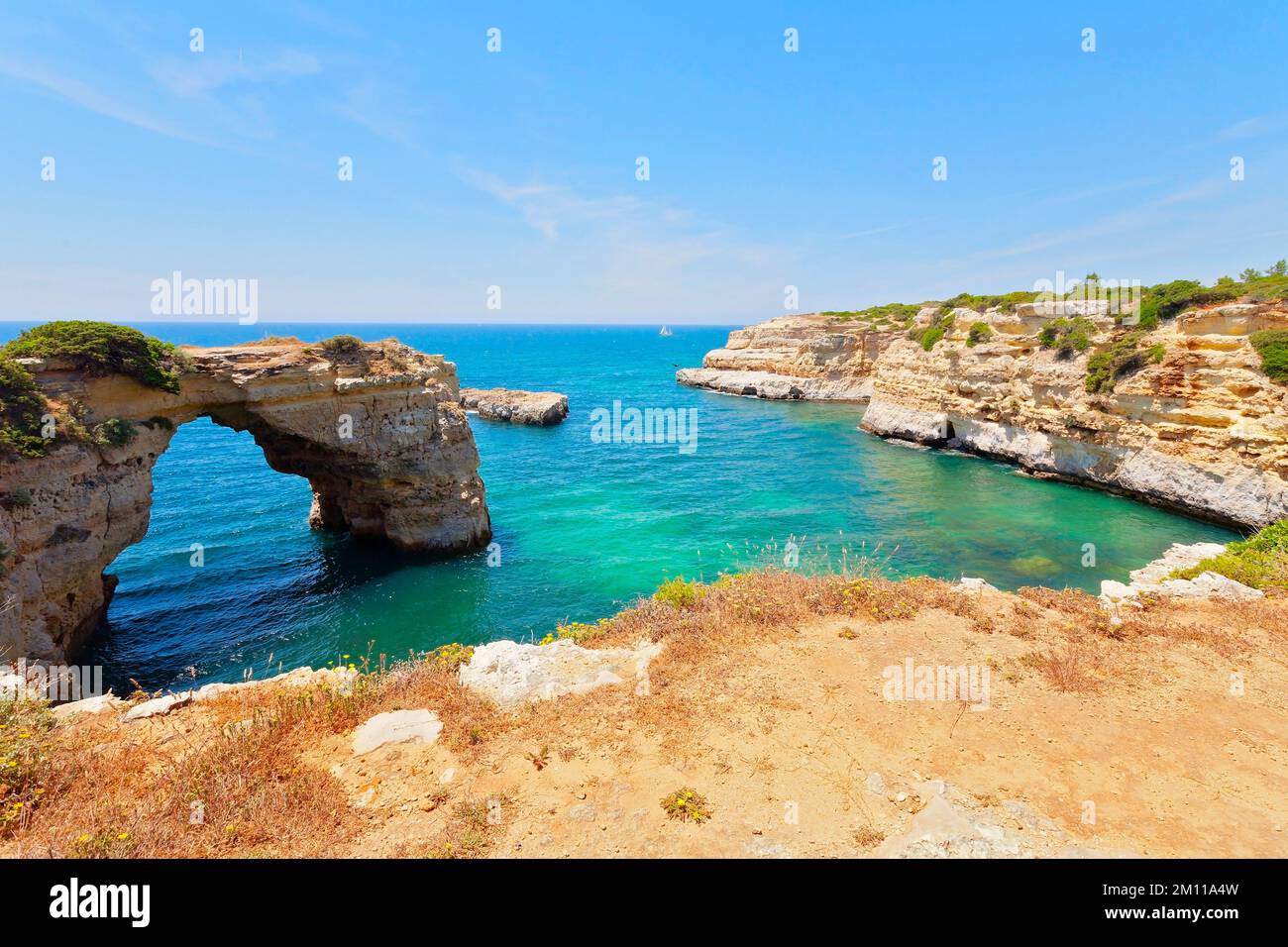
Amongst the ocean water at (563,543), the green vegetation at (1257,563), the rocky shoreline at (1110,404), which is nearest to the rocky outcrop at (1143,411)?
the rocky shoreline at (1110,404)

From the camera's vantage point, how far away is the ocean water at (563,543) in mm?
17828

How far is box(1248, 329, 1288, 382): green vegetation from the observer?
23.7 m

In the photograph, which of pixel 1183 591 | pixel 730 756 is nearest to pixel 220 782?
pixel 730 756

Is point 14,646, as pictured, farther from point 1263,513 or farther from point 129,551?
point 1263,513

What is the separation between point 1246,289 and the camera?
96.3 ft

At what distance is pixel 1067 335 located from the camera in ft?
112

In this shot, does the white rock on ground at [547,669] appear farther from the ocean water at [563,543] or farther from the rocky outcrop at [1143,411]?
the rocky outcrop at [1143,411]

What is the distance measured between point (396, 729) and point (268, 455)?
20.4 m

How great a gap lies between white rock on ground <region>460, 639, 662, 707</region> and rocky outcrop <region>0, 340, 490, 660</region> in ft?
37.4

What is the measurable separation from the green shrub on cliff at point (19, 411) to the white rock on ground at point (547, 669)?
43.2ft

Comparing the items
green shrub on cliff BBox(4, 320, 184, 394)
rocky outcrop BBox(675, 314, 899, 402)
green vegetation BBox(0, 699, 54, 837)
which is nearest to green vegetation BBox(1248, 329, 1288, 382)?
rocky outcrop BBox(675, 314, 899, 402)

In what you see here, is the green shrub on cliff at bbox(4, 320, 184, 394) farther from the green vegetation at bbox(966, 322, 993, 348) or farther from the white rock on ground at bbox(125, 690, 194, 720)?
the green vegetation at bbox(966, 322, 993, 348)
